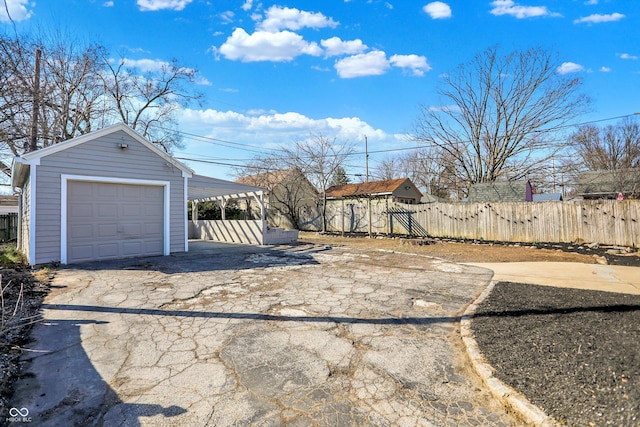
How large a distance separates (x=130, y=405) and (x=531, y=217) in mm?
13080

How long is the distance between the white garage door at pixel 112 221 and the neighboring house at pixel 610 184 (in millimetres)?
25476

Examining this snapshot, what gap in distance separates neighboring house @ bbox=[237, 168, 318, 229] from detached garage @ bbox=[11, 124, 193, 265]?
32.1 feet

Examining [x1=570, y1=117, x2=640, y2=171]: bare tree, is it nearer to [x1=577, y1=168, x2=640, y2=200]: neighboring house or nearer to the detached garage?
[x1=577, y1=168, x2=640, y2=200]: neighboring house

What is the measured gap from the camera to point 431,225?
556 inches

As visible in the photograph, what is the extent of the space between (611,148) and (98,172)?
121 feet

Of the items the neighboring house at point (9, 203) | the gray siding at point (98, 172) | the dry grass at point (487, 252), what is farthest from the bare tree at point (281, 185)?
the neighboring house at point (9, 203)

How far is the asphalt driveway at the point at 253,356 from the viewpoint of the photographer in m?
2.07

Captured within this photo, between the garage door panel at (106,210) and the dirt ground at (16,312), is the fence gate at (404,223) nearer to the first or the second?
the garage door panel at (106,210)

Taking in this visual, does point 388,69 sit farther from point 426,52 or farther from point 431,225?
point 431,225

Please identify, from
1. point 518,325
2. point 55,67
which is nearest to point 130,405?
point 518,325

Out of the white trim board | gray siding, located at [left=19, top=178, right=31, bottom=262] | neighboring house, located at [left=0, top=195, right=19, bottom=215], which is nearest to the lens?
the white trim board

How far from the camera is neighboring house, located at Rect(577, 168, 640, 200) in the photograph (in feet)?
66.6

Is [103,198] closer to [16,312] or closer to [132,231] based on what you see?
[132,231]

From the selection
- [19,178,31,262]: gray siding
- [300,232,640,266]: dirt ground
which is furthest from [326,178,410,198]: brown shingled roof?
[19,178,31,262]: gray siding
